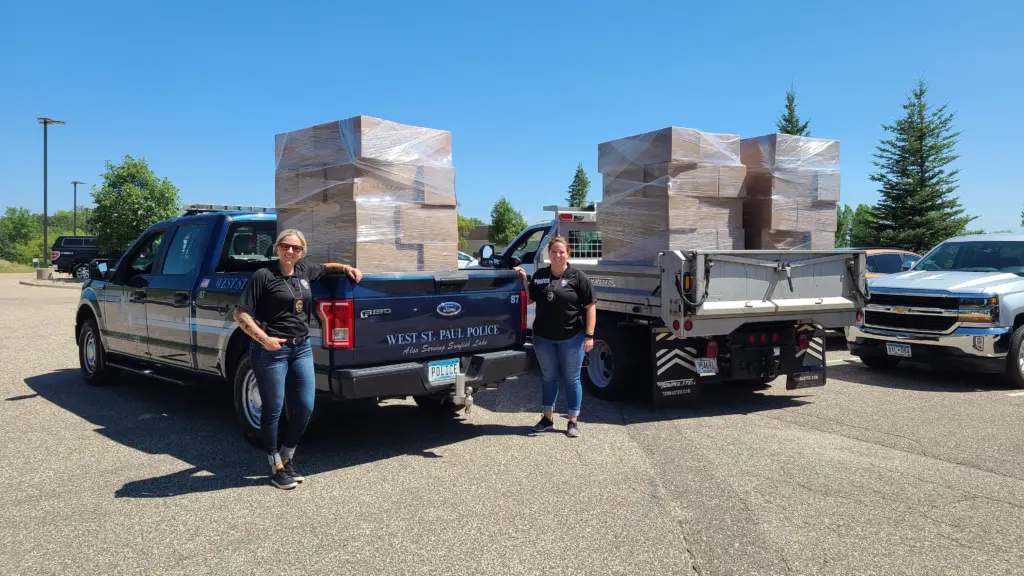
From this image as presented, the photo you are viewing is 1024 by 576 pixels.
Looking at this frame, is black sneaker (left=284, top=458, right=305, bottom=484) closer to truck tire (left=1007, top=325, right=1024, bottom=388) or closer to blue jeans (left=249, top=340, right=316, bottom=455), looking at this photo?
blue jeans (left=249, top=340, right=316, bottom=455)

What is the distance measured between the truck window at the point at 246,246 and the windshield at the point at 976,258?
339 inches

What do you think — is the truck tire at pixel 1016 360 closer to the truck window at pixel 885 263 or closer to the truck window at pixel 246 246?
the truck window at pixel 885 263

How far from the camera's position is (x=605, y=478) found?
4992mm

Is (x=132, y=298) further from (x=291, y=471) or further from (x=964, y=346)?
(x=964, y=346)

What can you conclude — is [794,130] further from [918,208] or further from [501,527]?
[501,527]

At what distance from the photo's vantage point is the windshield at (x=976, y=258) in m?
9.30

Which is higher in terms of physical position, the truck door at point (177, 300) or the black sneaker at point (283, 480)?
the truck door at point (177, 300)

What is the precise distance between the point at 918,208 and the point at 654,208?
2884cm

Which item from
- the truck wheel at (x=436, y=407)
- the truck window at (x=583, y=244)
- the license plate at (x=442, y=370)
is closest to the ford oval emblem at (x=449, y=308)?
the license plate at (x=442, y=370)

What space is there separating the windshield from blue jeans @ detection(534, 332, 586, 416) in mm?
6407

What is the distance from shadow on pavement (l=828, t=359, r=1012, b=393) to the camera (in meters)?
8.41

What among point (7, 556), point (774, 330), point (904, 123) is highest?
point (904, 123)

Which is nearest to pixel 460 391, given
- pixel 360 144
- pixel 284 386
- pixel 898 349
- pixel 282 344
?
pixel 284 386

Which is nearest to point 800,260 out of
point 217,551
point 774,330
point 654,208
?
point 774,330
